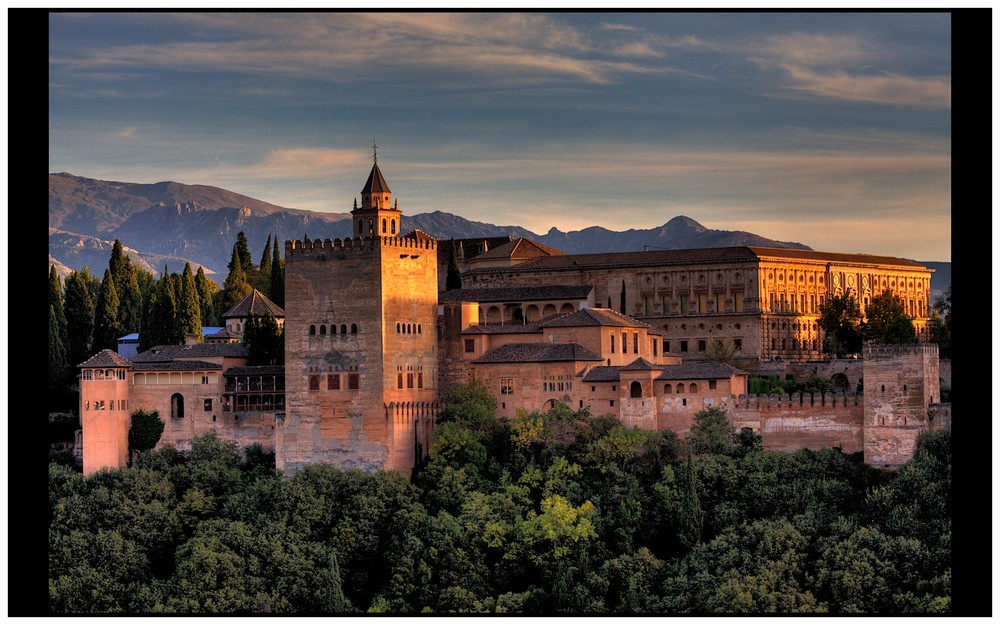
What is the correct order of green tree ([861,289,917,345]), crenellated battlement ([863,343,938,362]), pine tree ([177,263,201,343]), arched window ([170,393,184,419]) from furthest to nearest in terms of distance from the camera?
pine tree ([177,263,201,343]) < green tree ([861,289,917,345]) < arched window ([170,393,184,419]) < crenellated battlement ([863,343,938,362])

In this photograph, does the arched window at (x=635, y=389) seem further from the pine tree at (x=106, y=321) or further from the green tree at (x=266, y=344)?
the pine tree at (x=106, y=321)

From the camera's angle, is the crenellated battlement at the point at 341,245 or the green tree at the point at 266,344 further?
the green tree at the point at 266,344

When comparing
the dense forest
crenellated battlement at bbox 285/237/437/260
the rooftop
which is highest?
crenellated battlement at bbox 285/237/437/260

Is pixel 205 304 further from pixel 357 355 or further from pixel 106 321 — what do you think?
pixel 357 355

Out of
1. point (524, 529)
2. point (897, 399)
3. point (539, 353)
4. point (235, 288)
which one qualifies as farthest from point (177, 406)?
point (897, 399)

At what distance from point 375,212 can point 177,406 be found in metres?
7.57

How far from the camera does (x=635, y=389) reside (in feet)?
151

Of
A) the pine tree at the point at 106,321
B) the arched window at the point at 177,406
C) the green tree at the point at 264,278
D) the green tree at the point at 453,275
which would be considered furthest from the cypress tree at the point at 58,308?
the green tree at the point at 453,275

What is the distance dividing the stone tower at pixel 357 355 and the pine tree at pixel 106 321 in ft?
45.2

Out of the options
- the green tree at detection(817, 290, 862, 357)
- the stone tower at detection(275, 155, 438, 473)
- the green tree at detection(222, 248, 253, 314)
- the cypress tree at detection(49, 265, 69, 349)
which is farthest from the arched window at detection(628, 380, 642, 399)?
the green tree at detection(222, 248, 253, 314)

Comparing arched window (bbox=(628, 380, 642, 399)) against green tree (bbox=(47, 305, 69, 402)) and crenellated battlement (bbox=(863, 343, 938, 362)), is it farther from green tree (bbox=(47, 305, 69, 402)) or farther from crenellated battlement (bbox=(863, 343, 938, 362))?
green tree (bbox=(47, 305, 69, 402))

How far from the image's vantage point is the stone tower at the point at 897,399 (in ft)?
140

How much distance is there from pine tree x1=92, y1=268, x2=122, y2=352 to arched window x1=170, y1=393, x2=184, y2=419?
1030 cm

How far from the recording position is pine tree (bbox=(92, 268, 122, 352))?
58406 millimetres
